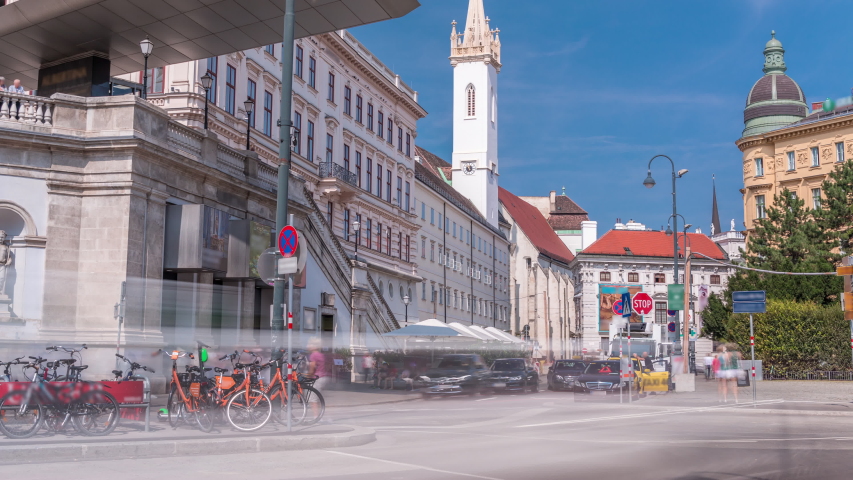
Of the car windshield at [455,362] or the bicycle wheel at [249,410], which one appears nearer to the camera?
the bicycle wheel at [249,410]

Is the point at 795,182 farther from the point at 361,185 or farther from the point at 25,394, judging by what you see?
the point at 25,394

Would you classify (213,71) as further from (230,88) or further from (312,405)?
(312,405)

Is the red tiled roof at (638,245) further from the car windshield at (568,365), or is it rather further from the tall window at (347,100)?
the car windshield at (568,365)

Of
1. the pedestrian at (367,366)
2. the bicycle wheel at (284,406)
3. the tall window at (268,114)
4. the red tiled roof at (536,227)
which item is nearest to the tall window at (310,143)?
the tall window at (268,114)

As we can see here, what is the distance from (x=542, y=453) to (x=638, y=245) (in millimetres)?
99973

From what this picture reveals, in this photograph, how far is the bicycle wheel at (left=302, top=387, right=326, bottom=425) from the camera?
1533cm

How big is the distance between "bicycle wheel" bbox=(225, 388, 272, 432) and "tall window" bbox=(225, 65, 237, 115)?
28.0 m

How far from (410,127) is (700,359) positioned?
42.7 meters

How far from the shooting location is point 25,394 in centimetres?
1305

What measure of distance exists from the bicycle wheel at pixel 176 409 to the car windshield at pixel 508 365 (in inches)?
825

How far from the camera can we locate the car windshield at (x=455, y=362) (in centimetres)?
3155

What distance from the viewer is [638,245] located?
110 m

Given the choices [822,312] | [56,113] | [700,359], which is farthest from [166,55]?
[700,359]

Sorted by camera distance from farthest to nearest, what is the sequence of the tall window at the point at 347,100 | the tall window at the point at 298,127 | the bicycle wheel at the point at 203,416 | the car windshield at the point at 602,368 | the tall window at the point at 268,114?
the tall window at the point at 347,100, the tall window at the point at 298,127, the tall window at the point at 268,114, the car windshield at the point at 602,368, the bicycle wheel at the point at 203,416
